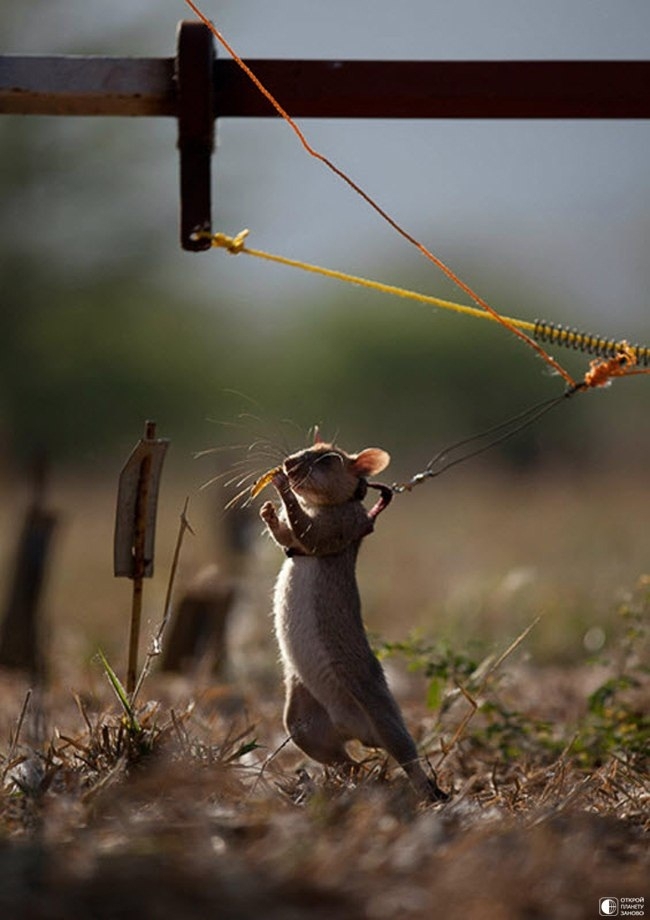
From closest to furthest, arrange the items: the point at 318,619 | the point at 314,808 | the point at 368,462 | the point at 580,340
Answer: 1. the point at 314,808
2. the point at 318,619
3. the point at 580,340
4. the point at 368,462

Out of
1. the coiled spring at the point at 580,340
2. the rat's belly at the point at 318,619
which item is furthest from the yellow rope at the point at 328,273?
the rat's belly at the point at 318,619

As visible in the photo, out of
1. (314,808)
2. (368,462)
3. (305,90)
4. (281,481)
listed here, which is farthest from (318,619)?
(305,90)

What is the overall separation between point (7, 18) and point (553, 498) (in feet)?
34.1

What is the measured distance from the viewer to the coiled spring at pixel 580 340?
4.77 metres

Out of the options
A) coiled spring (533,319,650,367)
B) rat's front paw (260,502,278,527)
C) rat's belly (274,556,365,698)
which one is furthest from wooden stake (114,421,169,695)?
coiled spring (533,319,650,367)

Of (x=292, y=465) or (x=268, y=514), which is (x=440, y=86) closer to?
(x=292, y=465)

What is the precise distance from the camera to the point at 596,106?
4.80 m

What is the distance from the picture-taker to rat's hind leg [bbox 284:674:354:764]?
4711mm

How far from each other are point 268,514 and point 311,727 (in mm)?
740

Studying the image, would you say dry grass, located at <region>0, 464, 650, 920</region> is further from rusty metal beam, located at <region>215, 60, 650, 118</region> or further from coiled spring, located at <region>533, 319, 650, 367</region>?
rusty metal beam, located at <region>215, 60, 650, 118</region>

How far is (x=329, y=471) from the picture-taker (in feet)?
16.0

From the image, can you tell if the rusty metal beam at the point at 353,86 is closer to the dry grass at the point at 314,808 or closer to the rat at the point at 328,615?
the rat at the point at 328,615

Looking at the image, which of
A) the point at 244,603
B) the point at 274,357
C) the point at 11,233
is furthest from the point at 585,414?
the point at 244,603

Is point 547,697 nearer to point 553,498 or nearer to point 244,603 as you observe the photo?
point 244,603
